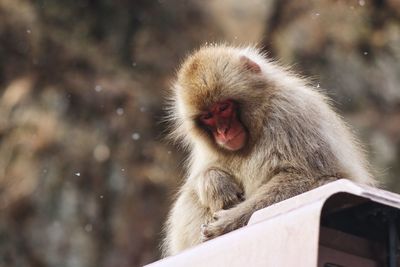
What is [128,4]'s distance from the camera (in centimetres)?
1223

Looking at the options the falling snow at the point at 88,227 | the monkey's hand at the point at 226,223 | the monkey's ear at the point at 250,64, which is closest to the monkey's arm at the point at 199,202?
the monkey's hand at the point at 226,223

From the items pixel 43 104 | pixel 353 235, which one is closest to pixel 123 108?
pixel 43 104

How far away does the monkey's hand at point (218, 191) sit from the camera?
4.91 m

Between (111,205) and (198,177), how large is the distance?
22.1ft

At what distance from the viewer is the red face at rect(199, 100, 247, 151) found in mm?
4941

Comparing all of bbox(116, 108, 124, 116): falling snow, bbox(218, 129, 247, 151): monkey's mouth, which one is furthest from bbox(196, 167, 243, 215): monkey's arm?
bbox(116, 108, 124, 116): falling snow

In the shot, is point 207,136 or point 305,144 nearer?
point 305,144

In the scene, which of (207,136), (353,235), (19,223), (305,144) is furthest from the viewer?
(19,223)

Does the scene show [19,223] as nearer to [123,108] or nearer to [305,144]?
[123,108]

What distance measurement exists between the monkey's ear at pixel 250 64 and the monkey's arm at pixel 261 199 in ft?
1.97

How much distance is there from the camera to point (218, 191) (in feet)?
16.1

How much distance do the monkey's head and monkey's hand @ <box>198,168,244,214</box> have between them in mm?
140

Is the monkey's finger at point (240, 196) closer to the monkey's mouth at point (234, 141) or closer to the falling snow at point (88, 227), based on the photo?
the monkey's mouth at point (234, 141)

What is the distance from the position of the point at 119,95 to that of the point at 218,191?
7.11 metres
